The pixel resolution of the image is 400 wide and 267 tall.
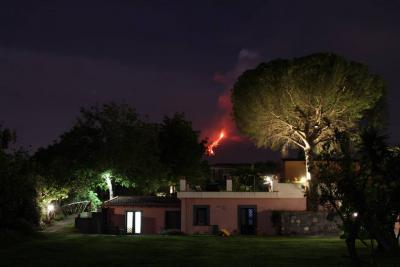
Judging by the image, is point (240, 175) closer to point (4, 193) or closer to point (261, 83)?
point (261, 83)

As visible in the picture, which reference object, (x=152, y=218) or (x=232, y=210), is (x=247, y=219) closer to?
(x=232, y=210)

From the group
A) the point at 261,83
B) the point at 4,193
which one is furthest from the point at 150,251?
the point at 261,83

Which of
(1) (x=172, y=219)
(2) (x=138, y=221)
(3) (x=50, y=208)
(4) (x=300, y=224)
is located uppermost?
(3) (x=50, y=208)

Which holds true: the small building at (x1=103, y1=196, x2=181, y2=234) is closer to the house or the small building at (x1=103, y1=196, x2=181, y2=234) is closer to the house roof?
the house roof

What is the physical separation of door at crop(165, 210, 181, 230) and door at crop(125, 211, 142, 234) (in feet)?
6.13

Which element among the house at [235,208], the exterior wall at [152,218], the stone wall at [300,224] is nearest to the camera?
the stone wall at [300,224]

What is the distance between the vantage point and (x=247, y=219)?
37562 millimetres

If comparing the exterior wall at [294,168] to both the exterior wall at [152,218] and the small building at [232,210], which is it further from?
the exterior wall at [152,218]

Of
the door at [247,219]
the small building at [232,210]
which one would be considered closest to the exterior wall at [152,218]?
the small building at [232,210]

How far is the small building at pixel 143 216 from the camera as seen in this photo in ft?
127

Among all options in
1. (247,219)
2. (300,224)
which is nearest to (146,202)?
(247,219)

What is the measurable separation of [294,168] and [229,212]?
11223 millimetres

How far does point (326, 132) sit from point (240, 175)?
Result: 6.69m

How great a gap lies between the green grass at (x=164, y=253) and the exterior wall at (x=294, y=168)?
1789 centimetres
